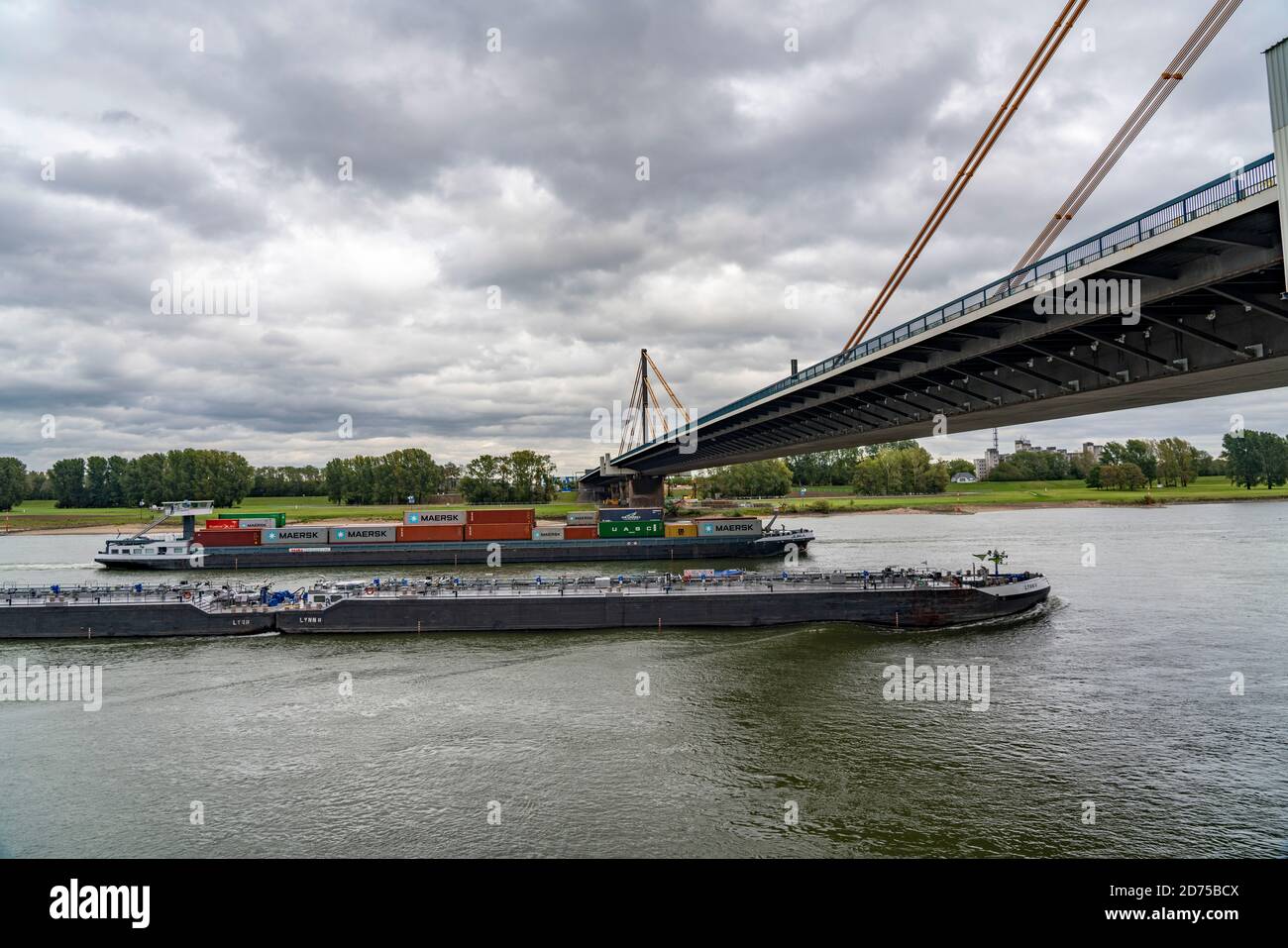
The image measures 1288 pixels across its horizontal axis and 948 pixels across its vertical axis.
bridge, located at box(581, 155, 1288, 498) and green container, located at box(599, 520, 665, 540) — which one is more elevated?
bridge, located at box(581, 155, 1288, 498)

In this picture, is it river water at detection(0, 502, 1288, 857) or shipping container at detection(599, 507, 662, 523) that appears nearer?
river water at detection(0, 502, 1288, 857)

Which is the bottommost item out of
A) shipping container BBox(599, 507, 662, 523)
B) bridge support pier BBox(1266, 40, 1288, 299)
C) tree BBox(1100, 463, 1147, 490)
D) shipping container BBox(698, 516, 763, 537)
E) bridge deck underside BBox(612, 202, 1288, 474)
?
shipping container BBox(698, 516, 763, 537)

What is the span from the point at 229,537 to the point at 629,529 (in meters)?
40.7

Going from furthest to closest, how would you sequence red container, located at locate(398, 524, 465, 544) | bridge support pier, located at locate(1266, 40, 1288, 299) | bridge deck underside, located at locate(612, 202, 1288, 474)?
red container, located at locate(398, 524, 465, 544) → bridge deck underside, located at locate(612, 202, 1288, 474) → bridge support pier, located at locate(1266, 40, 1288, 299)

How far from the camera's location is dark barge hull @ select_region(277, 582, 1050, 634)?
110 ft

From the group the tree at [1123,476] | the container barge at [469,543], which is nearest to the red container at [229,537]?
the container barge at [469,543]

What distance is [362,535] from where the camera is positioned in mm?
66688

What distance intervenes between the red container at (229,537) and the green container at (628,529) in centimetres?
3538

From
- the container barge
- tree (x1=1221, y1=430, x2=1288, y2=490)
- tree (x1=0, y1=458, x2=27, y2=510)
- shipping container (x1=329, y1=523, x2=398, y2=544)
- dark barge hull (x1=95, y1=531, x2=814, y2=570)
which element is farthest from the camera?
tree (x1=0, y1=458, x2=27, y2=510)

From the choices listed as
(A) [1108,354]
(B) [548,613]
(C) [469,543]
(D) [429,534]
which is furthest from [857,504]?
(A) [1108,354]

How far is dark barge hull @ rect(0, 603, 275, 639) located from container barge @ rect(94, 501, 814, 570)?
27607mm

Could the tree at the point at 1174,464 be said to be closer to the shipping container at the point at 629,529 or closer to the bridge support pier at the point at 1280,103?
the shipping container at the point at 629,529

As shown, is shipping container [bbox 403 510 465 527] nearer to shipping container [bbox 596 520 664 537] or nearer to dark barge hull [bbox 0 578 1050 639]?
shipping container [bbox 596 520 664 537]

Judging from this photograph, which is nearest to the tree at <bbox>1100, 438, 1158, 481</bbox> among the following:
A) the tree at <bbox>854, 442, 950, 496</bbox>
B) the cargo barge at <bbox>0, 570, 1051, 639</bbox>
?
the tree at <bbox>854, 442, 950, 496</bbox>
